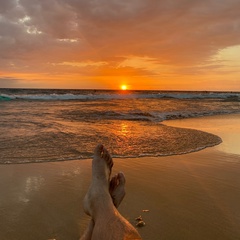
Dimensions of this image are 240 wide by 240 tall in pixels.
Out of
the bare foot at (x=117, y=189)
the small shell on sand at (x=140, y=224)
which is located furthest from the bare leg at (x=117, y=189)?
the small shell on sand at (x=140, y=224)

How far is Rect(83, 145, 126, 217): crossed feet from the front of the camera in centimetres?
213

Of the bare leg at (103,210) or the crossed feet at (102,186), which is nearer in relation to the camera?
the bare leg at (103,210)

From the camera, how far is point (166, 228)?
244 centimetres

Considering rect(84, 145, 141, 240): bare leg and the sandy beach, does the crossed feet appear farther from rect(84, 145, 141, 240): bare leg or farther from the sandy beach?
the sandy beach

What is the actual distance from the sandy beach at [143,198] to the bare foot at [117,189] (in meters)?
0.32

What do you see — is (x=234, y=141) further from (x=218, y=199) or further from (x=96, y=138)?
(x=218, y=199)

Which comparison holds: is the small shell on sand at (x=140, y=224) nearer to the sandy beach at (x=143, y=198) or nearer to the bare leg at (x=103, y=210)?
the sandy beach at (x=143, y=198)

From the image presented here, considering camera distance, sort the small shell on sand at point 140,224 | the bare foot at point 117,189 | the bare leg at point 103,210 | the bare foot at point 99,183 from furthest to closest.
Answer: the small shell on sand at point 140,224 → the bare foot at point 117,189 → the bare foot at point 99,183 → the bare leg at point 103,210

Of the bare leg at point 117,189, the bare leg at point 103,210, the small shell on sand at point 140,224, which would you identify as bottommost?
the small shell on sand at point 140,224

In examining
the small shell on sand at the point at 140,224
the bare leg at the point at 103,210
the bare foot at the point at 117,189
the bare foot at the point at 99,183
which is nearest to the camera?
the bare leg at the point at 103,210

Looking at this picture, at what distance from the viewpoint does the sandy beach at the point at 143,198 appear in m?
2.40

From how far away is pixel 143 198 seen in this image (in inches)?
120

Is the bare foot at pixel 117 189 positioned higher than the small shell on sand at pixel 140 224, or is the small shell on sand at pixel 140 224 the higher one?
the bare foot at pixel 117 189

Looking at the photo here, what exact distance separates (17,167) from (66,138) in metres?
2.05
